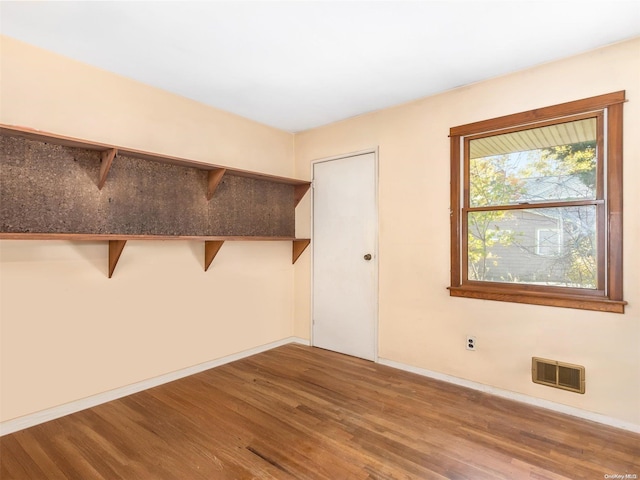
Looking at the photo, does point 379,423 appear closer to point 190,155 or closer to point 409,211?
point 409,211

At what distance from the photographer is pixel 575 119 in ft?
7.61

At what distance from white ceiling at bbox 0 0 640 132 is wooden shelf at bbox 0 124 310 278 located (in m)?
0.65

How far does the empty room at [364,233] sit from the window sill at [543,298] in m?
0.02


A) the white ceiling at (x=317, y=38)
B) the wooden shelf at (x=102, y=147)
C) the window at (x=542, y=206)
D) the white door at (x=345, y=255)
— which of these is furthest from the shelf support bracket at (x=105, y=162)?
the window at (x=542, y=206)

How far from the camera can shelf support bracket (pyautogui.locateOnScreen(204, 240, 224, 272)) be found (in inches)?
118

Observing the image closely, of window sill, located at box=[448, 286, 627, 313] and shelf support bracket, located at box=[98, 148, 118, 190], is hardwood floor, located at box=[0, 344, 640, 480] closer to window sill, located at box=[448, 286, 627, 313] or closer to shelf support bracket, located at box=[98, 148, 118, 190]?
window sill, located at box=[448, 286, 627, 313]

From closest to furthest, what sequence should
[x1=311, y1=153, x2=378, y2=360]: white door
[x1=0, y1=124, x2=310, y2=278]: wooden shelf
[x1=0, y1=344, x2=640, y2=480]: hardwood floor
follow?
[x1=0, y1=344, x2=640, y2=480]: hardwood floor → [x1=0, y1=124, x2=310, y2=278]: wooden shelf → [x1=311, y1=153, x2=378, y2=360]: white door

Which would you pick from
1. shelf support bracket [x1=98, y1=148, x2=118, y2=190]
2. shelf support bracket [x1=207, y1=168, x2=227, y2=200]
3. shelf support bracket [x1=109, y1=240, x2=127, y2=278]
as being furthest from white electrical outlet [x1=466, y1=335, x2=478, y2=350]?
shelf support bracket [x1=98, y1=148, x2=118, y2=190]

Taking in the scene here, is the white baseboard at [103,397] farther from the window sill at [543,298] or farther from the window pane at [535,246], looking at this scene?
the window pane at [535,246]

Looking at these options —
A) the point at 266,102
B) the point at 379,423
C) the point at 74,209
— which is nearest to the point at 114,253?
the point at 74,209

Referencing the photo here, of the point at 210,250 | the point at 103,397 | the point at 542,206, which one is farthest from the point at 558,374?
the point at 103,397

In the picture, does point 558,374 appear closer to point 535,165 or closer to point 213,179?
point 535,165

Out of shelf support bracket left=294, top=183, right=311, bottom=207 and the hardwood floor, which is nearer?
the hardwood floor

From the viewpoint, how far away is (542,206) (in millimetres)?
2418
